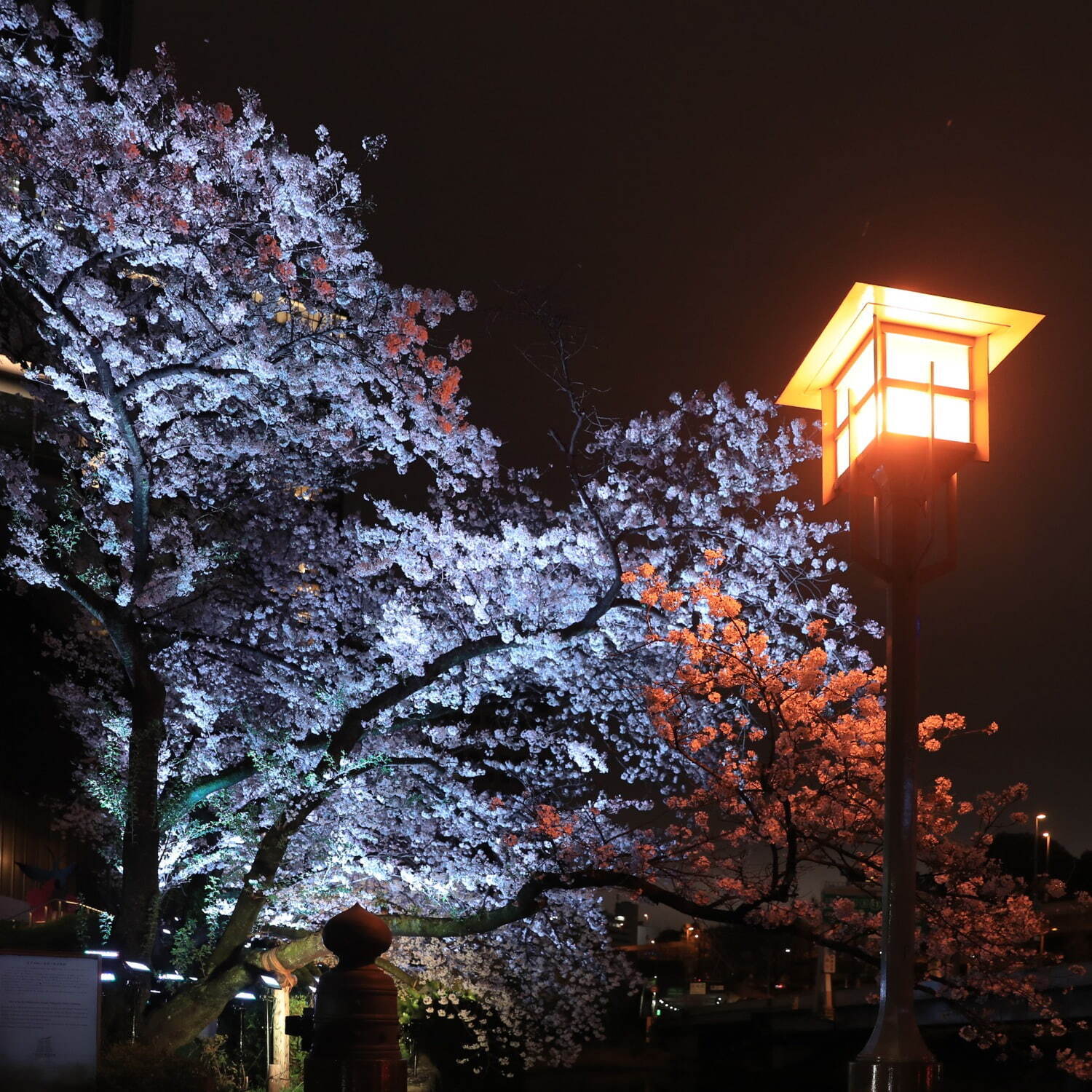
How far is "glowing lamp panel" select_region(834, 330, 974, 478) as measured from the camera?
5.69m

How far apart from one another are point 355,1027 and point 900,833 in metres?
2.79

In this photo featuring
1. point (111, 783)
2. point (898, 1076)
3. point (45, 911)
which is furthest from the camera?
point (45, 911)

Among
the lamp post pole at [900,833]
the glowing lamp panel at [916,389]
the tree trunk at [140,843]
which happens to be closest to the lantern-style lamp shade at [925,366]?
the glowing lamp panel at [916,389]

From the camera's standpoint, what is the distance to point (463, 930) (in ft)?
37.9

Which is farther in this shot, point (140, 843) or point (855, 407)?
point (140, 843)

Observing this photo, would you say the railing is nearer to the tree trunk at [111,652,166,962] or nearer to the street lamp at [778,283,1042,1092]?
the tree trunk at [111,652,166,962]

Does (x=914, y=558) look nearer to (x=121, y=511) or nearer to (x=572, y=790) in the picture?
(x=572, y=790)

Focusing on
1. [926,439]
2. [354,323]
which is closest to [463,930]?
[354,323]

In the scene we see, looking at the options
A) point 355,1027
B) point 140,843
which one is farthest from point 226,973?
point 355,1027

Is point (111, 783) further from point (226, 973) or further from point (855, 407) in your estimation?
point (855, 407)

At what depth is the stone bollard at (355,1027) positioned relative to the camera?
497 centimetres

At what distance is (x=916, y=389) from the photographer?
5.75 metres

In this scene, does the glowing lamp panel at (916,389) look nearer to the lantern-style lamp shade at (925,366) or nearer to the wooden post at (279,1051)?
the lantern-style lamp shade at (925,366)

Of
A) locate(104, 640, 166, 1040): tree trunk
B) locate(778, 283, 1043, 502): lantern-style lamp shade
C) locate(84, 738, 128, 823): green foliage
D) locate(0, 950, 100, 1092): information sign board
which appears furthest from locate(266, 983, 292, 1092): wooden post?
locate(778, 283, 1043, 502): lantern-style lamp shade
